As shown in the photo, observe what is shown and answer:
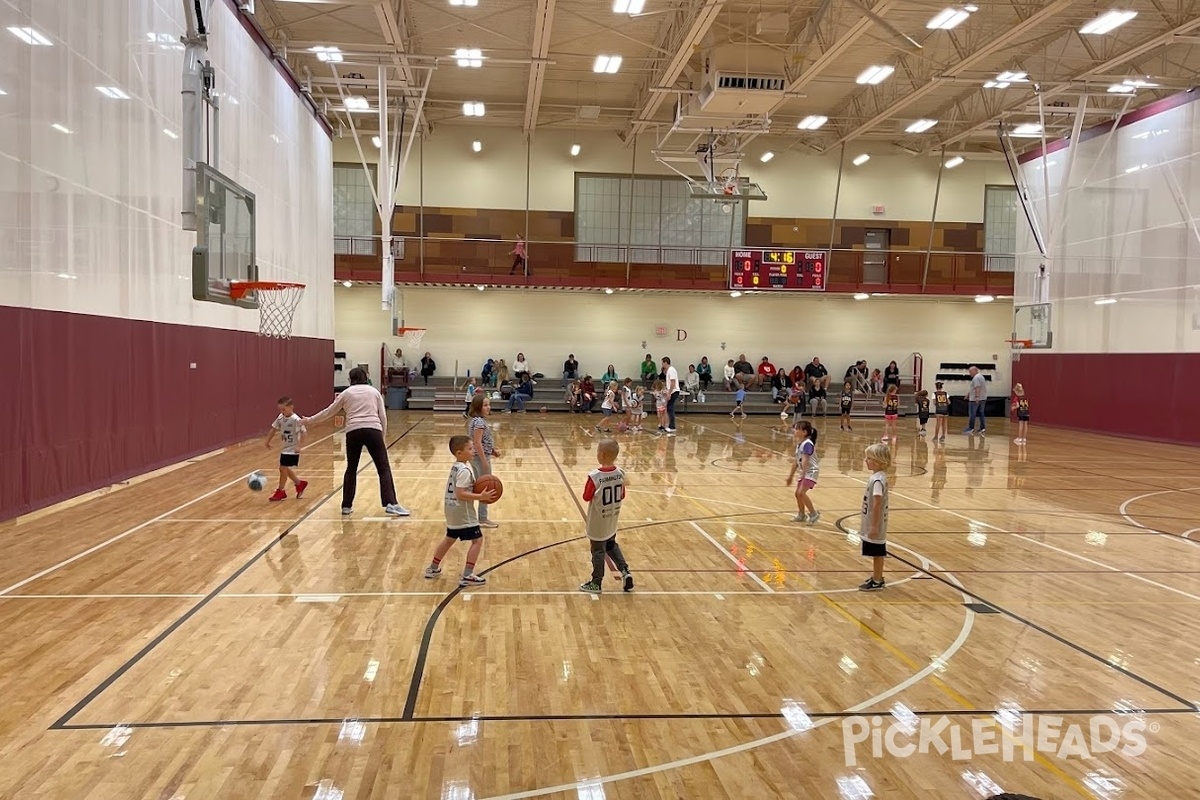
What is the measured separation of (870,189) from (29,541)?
3212 cm

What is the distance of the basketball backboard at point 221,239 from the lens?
10.2 meters

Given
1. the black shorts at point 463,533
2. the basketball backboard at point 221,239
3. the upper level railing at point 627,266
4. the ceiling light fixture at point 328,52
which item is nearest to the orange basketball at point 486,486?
the black shorts at point 463,533

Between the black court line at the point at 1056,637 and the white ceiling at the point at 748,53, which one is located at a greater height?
the white ceiling at the point at 748,53

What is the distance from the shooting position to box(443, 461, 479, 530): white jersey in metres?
6.93

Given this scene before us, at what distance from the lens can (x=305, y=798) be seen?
365 centimetres

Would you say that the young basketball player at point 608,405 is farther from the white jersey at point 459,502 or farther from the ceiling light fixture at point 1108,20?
the white jersey at point 459,502

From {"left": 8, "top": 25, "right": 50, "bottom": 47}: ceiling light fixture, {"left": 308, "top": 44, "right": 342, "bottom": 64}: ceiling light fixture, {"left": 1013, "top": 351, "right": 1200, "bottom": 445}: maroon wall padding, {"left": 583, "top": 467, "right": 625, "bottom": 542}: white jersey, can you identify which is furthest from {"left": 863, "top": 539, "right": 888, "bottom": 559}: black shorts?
{"left": 1013, "top": 351, "right": 1200, "bottom": 445}: maroon wall padding

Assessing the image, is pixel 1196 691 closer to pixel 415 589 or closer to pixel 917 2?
pixel 415 589

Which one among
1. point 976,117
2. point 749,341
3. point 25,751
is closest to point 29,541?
point 25,751

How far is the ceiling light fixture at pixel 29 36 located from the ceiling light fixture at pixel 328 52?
1073 cm

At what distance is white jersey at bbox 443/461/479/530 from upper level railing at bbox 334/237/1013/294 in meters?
23.3

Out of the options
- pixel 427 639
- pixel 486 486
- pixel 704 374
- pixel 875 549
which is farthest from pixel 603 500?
pixel 704 374

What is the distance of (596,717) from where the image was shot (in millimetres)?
4559

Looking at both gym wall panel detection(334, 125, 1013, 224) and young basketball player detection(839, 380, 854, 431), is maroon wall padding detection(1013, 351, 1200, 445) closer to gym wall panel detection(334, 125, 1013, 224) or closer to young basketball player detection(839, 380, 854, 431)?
young basketball player detection(839, 380, 854, 431)
